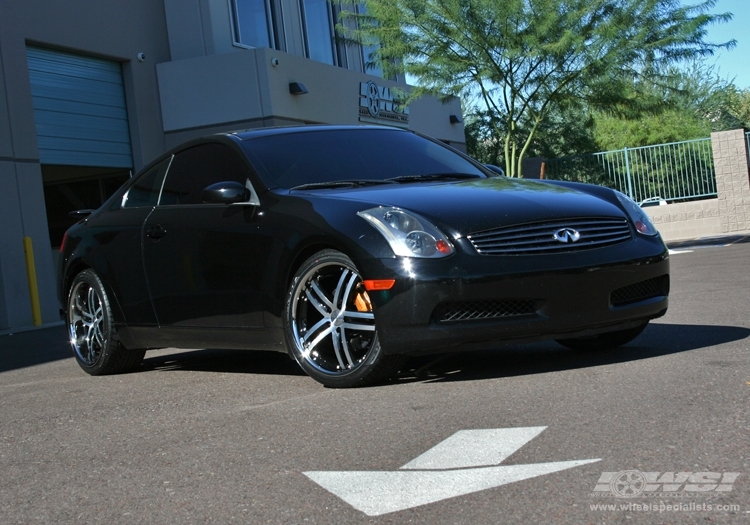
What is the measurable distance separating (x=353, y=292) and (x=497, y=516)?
242 centimetres

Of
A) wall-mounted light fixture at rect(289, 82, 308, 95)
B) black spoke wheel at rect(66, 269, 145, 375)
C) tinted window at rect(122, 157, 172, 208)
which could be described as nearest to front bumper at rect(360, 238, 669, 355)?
tinted window at rect(122, 157, 172, 208)

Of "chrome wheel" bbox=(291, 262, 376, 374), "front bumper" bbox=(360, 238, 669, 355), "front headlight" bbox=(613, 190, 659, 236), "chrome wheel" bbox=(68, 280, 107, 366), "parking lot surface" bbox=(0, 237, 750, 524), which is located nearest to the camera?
"parking lot surface" bbox=(0, 237, 750, 524)

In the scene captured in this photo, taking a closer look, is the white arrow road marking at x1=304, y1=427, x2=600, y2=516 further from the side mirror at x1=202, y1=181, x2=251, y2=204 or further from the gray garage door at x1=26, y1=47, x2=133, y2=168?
the gray garage door at x1=26, y1=47, x2=133, y2=168

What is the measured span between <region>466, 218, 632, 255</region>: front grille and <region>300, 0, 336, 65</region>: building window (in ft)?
61.9

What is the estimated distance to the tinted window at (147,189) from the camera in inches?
267

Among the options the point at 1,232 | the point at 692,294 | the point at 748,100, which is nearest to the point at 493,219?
the point at 692,294

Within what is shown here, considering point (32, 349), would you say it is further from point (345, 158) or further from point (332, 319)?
point (332, 319)

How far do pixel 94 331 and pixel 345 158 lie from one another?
85.7 inches

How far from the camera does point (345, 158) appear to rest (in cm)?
620

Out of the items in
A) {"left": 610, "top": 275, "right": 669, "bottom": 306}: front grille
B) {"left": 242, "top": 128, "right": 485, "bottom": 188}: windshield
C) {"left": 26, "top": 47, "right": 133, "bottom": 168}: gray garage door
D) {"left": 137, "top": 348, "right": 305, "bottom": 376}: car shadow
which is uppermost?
{"left": 26, "top": 47, "right": 133, "bottom": 168}: gray garage door

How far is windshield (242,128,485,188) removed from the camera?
600 centimetres

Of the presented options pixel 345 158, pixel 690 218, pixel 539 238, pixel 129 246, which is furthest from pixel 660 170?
pixel 539 238

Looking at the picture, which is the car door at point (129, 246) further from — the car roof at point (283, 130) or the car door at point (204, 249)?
the car roof at point (283, 130)

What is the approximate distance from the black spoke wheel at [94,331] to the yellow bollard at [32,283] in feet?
28.0
